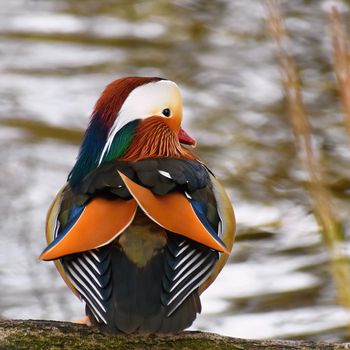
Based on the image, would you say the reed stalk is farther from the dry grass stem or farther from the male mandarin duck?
the male mandarin duck

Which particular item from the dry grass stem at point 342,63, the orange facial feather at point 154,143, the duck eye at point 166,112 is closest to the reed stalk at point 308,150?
the dry grass stem at point 342,63

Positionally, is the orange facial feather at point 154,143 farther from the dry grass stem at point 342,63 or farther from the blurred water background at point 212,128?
the dry grass stem at point 342,63

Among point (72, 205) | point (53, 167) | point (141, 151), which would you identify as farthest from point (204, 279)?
point (53, 167)

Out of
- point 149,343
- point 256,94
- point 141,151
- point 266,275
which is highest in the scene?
point 141,151

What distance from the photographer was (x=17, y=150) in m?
5.55

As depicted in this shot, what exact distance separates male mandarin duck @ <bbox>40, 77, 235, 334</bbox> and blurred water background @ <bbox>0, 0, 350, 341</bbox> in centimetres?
148

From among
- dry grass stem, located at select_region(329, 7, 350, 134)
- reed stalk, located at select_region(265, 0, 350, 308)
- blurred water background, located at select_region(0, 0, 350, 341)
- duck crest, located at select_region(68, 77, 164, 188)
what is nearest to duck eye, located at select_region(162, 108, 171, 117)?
duck crest, located at select_region(68, 77, 164, 188)

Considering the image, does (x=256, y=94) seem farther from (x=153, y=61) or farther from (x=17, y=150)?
(x=17, y=150)

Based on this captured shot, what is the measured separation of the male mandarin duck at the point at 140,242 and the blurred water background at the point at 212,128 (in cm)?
148

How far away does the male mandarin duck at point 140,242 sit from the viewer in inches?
112

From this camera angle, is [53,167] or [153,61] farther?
[153,61]

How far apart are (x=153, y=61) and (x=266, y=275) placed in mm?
1638

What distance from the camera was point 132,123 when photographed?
3.56 metres

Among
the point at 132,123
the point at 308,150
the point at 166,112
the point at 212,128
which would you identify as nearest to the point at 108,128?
the point at 132,123
